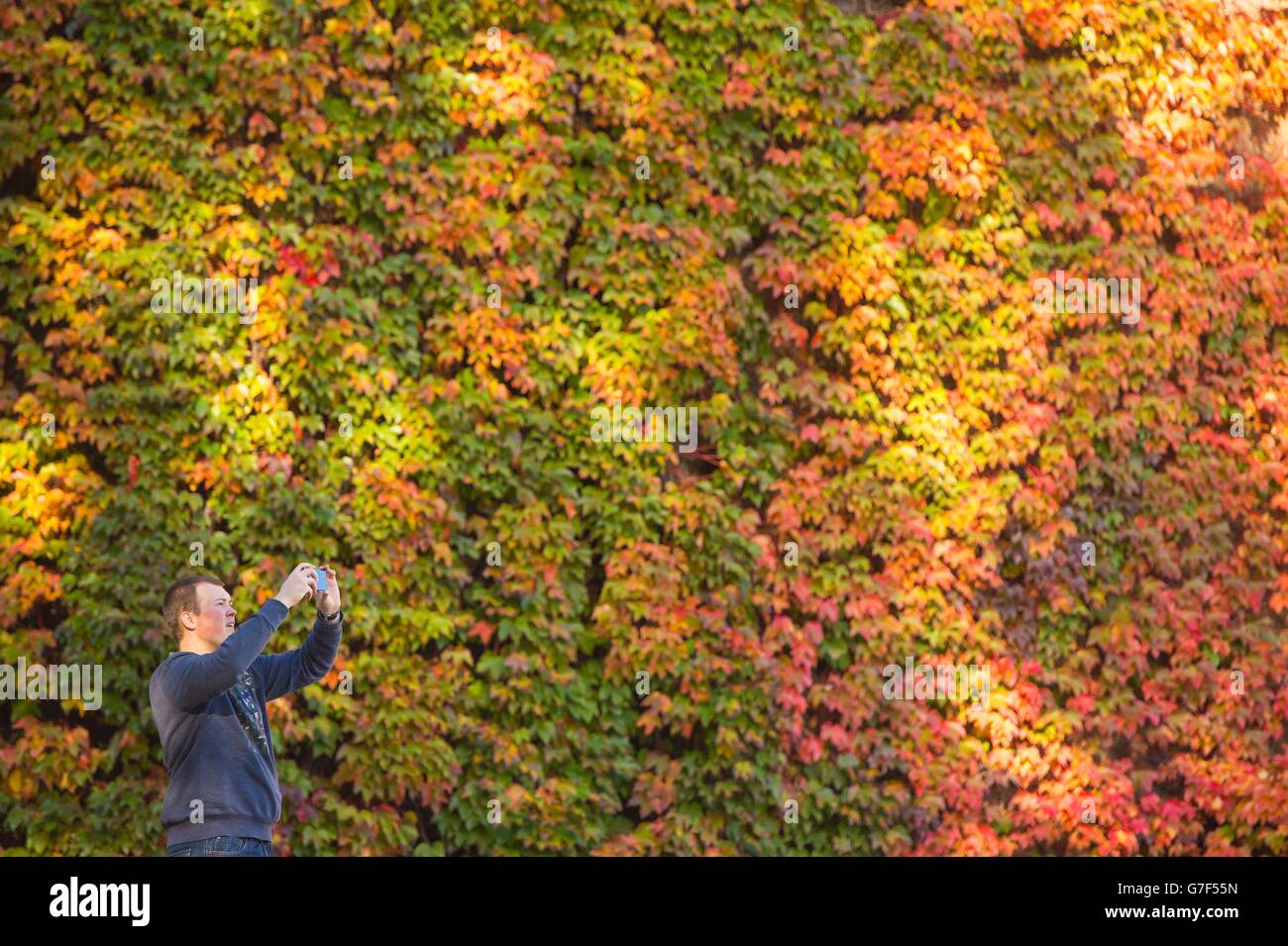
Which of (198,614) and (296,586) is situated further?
(198,614)

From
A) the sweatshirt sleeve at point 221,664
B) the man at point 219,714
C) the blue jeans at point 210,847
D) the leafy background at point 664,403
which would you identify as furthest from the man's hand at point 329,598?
the leafy background at point 664,403

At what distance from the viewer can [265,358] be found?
6.75 meters

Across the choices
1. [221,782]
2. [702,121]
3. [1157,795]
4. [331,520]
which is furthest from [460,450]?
[1157,795]

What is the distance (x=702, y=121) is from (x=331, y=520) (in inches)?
100

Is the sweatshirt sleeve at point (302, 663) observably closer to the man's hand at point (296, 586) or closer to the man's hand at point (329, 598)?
the man's hand at point (329, 598)

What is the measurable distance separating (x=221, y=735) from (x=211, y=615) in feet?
1.15

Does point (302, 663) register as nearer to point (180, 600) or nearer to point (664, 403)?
point (180, 600)

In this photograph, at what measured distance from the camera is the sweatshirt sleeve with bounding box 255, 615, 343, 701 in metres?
4.61

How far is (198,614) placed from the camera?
449 cm

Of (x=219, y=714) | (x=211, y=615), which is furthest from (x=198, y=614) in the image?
(x=219, y=714)

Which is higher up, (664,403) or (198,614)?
(664,403)

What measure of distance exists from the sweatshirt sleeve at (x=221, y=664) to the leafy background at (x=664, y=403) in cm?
233

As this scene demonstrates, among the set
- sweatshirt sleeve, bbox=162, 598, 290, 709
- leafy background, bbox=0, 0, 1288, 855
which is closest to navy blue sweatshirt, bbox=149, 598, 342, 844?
sweatshirt sleeve, bbox=162, 598, 290, 709

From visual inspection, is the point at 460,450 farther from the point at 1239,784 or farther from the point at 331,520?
the point at 1239,784
